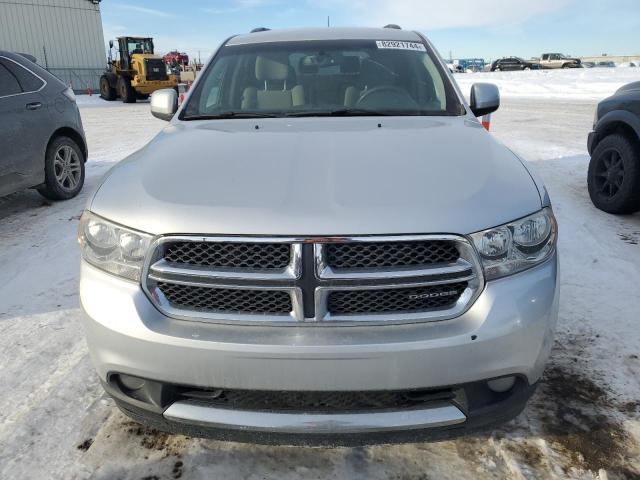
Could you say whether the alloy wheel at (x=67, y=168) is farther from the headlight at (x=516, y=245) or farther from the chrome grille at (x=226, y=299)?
the headlight at (x=516, y=245)

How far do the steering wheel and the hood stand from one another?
0.50m

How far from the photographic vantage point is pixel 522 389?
6.21 feet

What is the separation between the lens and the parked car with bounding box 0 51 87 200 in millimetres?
5195

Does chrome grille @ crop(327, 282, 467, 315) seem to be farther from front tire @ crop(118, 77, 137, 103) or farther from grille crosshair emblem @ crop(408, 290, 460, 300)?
front tire @ crop(118, 77, 137, 103)

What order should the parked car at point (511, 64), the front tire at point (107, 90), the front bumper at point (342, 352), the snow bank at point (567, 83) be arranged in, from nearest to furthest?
1. the front bumper at point (342, 352)
2. the snow bank at point (567, 83)
3. the front tire at point (107, 90)
4. the parked car at point (511, 64)

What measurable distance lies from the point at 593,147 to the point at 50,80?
5.95 metres

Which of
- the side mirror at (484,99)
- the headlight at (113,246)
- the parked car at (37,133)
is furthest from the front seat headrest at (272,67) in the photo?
the parked car at (37,133)

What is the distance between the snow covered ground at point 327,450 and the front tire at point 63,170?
5.45ft

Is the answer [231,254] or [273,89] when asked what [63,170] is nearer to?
[273,89]

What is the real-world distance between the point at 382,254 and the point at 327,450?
3.01 feet

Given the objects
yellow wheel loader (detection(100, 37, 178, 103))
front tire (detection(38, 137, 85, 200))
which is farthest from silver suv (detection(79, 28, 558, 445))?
yellow wheel loader (detection(100, 37, 178, 103))

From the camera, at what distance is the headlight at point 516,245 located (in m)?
1.84

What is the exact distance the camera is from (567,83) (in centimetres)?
2519

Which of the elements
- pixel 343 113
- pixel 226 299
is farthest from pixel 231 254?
pixel 343 113
